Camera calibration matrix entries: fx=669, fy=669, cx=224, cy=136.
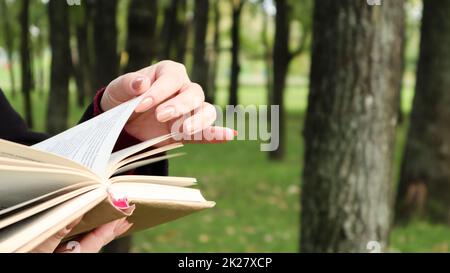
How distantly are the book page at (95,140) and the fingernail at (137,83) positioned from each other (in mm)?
48

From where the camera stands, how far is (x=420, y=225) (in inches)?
310

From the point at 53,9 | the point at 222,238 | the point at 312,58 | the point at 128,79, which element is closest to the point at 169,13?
the point at 53,9

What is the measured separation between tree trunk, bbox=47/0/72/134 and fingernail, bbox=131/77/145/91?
9599 mm

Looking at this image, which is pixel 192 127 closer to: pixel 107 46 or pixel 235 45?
pixel 107 46

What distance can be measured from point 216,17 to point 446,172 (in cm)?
1706

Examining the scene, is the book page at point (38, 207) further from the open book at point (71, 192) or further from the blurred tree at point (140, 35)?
the blurred tree at point (140, 35)

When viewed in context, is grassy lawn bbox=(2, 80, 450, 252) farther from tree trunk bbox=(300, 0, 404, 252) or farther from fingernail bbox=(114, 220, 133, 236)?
fingernail bbox=(114, 220, 133, 236)

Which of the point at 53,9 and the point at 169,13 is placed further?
the point at 169,13

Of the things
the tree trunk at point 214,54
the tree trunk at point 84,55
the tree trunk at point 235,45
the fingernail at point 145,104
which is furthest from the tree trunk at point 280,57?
the fingernail at point 145,104

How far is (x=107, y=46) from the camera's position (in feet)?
21.1

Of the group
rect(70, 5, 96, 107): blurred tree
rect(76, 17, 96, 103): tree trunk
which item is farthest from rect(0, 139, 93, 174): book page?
rect(76, 17, 96, 103): tree trunk

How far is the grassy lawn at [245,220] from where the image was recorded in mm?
7086

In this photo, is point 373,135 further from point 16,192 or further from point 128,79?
point 16,192
